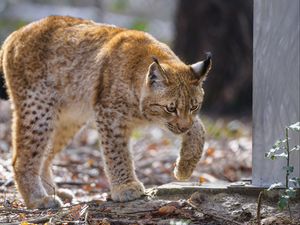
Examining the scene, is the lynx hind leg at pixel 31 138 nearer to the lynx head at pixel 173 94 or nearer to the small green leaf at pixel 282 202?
the lynx head at pixel 173 94

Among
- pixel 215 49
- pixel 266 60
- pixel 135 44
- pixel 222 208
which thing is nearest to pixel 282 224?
pixel 222 208

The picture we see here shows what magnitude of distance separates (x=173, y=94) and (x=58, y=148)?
5.27 feet

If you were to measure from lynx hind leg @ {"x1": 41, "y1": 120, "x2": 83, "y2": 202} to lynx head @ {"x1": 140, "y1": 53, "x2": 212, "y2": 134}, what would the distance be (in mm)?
1042

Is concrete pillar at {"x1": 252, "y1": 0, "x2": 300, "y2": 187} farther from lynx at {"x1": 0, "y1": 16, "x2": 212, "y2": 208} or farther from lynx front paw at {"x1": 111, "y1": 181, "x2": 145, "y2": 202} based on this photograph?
lynx front paw at {"x1": 111, "y1": 181, "x2": 145, "y2": 202}

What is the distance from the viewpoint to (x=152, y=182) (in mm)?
8148

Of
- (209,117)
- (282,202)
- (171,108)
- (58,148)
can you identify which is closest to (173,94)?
(171,108)

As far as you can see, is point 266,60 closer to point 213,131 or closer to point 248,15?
point 213,131

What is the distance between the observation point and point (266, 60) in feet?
17.9

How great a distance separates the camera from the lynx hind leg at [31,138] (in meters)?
6.47

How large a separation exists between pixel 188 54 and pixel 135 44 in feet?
22.6

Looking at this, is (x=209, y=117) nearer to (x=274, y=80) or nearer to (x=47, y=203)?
(x=47, y=203)

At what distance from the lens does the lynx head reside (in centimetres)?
597

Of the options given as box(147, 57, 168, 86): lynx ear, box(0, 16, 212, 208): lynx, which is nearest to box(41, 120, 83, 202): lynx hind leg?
box(0, 16, 212, 208): lynx

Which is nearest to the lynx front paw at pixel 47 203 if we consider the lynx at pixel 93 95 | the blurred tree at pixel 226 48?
the lynx at pixel 93 95
